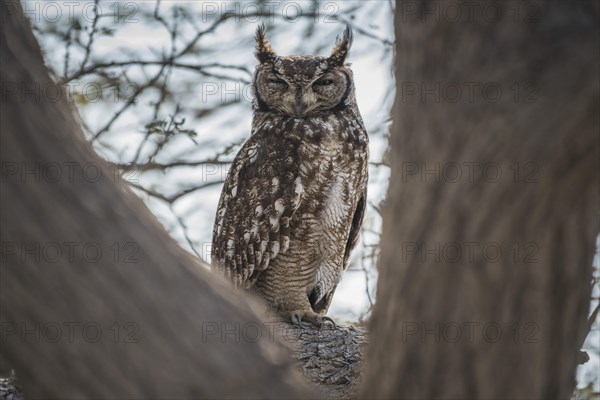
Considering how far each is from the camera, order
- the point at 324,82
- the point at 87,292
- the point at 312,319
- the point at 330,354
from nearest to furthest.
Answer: the point at 87,292 < the point at 330,354 < the point at 312,319 < the point at 324,82

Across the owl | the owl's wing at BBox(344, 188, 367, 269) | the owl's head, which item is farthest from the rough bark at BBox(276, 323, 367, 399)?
the owl's head

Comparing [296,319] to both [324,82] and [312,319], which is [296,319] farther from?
[324,82]

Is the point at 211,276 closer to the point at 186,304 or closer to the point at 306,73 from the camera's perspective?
the point at 186,304

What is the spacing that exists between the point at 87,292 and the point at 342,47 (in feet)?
10.9

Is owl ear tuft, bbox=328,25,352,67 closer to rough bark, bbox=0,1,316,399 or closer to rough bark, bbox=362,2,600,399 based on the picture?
rough bark, bbox=362,2,600,399

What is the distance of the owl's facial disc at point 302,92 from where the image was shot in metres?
4.15

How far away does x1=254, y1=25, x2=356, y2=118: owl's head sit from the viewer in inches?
164

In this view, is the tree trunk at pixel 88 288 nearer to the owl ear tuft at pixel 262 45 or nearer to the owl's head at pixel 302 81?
the owl's head at pixel 302 81

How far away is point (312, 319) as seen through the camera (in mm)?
4059

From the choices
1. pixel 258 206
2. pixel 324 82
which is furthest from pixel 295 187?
pixel 324 82

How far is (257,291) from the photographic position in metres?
4.33

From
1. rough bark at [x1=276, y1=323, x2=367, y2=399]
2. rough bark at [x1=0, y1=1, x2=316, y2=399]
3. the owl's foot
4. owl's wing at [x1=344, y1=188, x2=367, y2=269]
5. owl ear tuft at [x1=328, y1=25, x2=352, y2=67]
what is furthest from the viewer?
owl's wing at [x1=344, y1=188, x2=367, y2=269]

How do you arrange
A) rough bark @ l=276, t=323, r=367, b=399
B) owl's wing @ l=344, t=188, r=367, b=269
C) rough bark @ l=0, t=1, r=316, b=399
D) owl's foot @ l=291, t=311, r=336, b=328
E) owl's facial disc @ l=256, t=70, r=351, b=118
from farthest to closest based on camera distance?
1. owl's wing @ l=344, t=188, r=367, b=269
2. owl's facial disc @ l=256, t=70, r=351, b=118
3. owl's foot @ l=291, t=311, r=336, b=328
4. rough bark @ l=276, t=323, r=367, b=399
5. rough bark @ l=0, t=1, r=316, b=399

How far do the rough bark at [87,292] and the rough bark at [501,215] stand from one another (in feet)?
1.11
